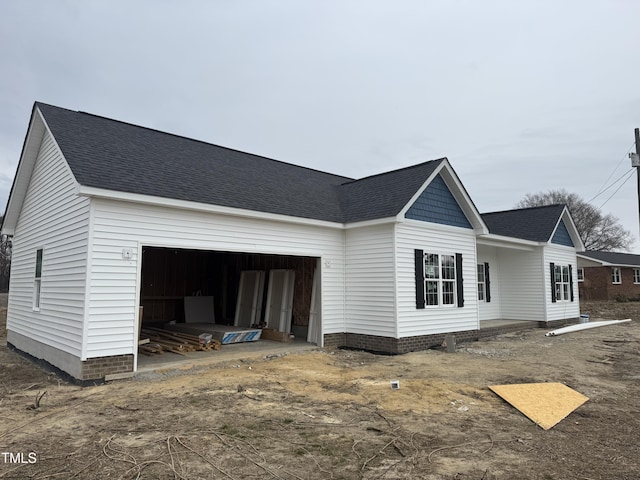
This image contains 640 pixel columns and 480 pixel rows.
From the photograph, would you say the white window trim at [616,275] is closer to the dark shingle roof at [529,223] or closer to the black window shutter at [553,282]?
the dark shingle roof at [529,223]

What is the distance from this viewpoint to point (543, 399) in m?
6.51

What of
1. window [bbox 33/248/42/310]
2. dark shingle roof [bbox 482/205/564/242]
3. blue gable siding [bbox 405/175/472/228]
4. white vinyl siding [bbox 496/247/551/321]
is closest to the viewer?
window [bbox 33/248/42/310]

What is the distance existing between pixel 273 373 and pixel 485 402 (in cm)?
402

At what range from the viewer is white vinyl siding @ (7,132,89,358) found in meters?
7.95

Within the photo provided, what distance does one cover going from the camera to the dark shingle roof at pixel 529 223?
1720 centimetres

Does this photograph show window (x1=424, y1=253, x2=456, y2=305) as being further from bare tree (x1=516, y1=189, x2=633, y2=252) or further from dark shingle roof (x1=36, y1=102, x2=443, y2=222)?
bare tree (x1=516, y1=189, x2=633, y2=252)

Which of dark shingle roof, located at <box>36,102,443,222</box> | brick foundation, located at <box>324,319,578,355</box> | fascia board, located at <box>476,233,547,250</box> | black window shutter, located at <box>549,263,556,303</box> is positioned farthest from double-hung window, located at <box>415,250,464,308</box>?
black window shutter, located at <box>549,263,556,303</box>

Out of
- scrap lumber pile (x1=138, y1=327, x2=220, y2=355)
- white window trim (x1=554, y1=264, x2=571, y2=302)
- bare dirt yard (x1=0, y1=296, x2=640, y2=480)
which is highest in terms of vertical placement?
white window trim (x1=554, y1=264, x2=571, y2=302)

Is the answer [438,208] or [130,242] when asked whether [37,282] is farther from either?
[438,208]

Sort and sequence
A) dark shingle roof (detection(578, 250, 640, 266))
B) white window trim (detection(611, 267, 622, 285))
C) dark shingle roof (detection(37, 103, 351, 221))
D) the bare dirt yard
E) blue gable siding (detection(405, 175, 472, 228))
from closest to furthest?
the bare dirt yard → dark shingle roof (detection(37, 103, 351, 221)) → blue gable siding (detection(405, 175, 472, 228)) → dark shingle roof (detection(578, 250, 640, 266)) → white window trim (detection(611, 267, 622, 285))

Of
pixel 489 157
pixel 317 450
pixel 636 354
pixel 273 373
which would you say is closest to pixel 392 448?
pixel 317 450

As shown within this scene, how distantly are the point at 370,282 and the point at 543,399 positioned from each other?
17.9ft

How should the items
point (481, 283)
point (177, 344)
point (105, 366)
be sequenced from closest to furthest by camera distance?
point (105, 366) → point (177, 344) → point (481, 283)

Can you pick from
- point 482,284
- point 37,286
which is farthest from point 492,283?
point 37,286
